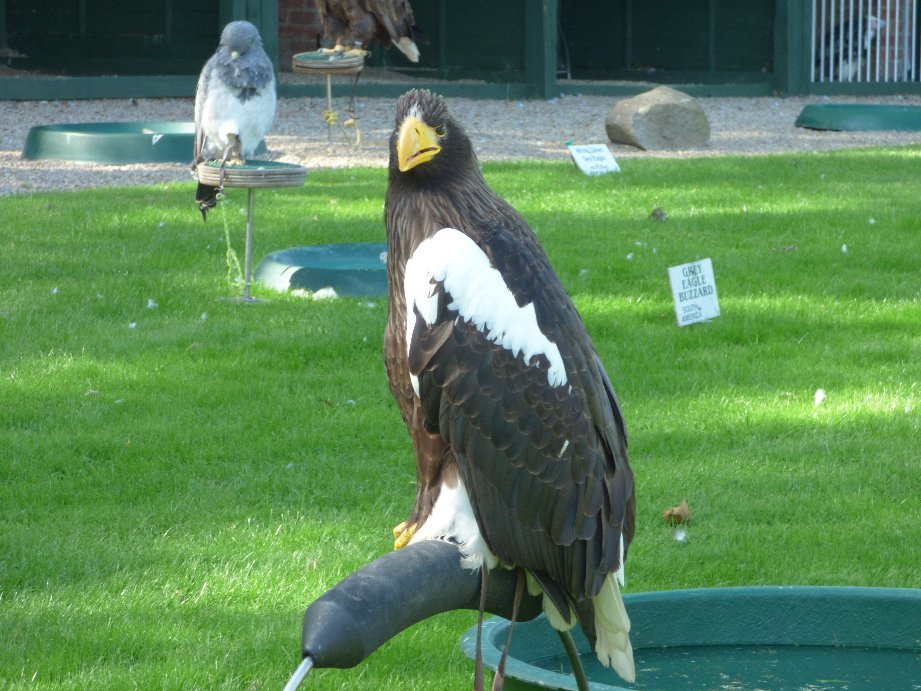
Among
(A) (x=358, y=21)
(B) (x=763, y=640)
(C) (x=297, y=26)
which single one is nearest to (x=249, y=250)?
(B) (x=763, y=640)

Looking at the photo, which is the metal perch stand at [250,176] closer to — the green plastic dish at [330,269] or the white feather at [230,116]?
the green plastic dish at [330,269]

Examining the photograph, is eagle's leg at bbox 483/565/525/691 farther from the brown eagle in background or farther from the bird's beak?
the brown eagle in background

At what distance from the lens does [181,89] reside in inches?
524

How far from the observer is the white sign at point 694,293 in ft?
18.0

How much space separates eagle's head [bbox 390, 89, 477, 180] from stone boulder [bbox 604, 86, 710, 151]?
8815mm

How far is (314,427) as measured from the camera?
4488mm

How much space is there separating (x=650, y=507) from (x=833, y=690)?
4.04ft

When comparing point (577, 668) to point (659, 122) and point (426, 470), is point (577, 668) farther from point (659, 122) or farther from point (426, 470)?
point (659, 122)

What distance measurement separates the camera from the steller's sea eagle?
2098 millimetres

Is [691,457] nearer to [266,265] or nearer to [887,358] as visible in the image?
[887,358]

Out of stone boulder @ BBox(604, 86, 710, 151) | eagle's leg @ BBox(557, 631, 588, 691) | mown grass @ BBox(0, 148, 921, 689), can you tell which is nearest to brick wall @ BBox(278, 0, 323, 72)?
stone boulder @ BBox(604, 86, 710, 151)

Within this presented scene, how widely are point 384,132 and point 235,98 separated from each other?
524 centimetres

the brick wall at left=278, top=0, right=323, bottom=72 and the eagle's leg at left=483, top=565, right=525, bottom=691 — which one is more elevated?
the brick wall at left=278, top=0, right=323, bottom=72

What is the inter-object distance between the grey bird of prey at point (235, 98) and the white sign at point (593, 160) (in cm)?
273
